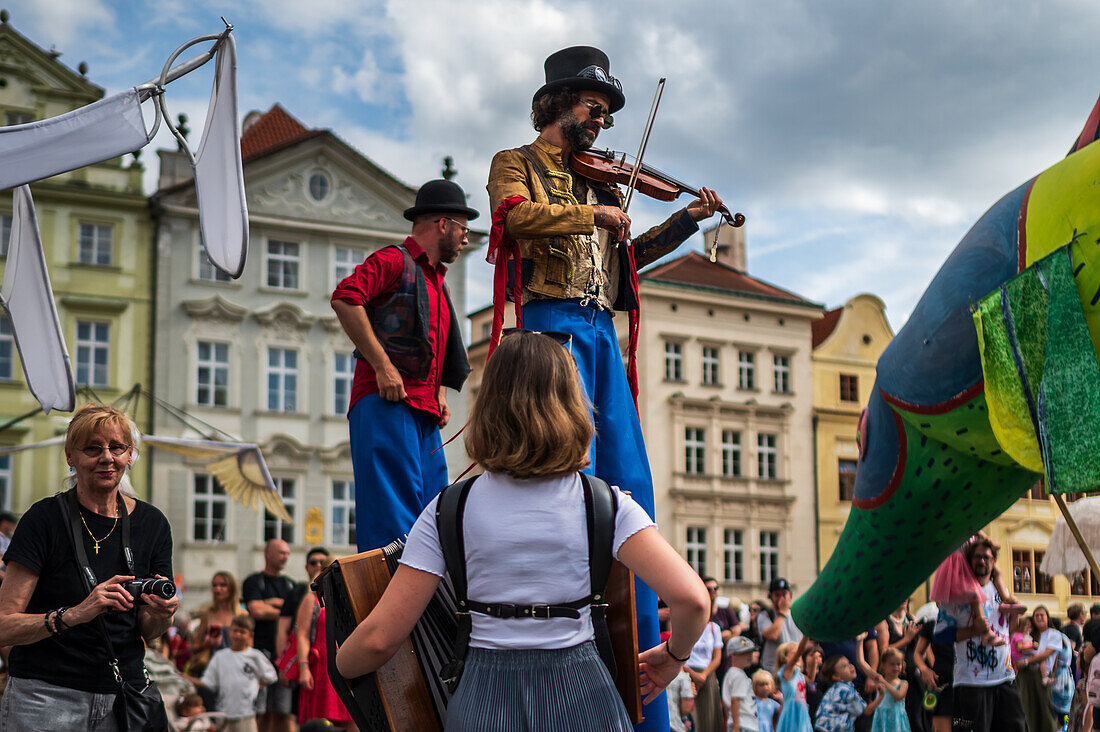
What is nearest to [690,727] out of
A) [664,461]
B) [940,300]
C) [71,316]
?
[940,300]

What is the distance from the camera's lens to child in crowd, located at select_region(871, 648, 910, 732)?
10.2m

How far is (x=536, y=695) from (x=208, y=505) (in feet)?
101

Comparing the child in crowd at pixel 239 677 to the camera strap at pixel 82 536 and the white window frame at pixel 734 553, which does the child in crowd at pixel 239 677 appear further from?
the white window frame at pixel 734 553

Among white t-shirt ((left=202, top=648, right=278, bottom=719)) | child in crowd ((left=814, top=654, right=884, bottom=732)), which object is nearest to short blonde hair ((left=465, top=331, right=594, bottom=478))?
white t-shirt ((left=202, top=648, right=278, bottom=719))

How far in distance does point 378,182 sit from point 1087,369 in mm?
32181

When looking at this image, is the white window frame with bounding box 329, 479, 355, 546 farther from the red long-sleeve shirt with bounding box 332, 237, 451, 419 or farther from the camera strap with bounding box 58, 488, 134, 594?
the camera strap with bounding box 58, 488, 134, 594

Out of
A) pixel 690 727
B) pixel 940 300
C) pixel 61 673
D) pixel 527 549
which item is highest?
pixel 940 300

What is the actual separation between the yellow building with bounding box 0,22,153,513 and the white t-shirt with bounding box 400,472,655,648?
96.3ft

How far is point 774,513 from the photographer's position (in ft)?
134

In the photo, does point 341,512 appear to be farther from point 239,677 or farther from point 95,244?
point 239,677

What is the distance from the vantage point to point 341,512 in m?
34.1

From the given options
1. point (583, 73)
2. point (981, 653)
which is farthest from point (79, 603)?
point (981, 653)

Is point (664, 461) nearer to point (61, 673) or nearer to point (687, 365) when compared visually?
point (687, 365)

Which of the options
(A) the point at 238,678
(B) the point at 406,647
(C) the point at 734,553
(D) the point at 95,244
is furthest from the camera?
(C) the point at 734,553
